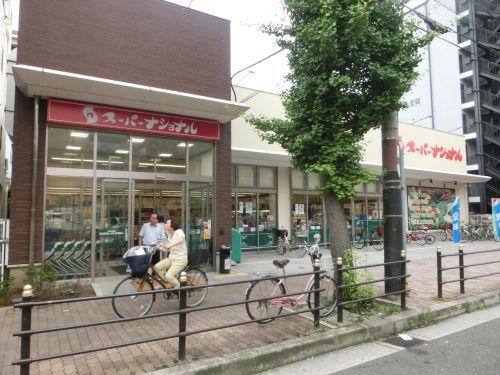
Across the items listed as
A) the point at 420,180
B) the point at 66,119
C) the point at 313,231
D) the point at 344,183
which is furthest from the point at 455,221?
the point at 66,119

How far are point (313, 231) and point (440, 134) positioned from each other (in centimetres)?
1111

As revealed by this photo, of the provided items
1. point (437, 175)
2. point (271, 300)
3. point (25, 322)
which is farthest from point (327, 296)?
point (437, 175)

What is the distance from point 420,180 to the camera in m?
21.4

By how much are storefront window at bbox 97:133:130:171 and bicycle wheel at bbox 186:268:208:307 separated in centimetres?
398

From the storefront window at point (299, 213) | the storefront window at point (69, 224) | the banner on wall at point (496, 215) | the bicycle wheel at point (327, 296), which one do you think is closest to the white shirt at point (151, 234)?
the storefront window at point (69, 224)

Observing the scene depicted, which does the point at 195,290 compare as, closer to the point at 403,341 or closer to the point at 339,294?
the point at 339,294

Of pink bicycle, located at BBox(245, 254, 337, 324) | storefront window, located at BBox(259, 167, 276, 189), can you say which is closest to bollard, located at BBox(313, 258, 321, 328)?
pink bicycle, located at BBox(245, 254, 337, 324)

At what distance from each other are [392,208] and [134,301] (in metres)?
5.29

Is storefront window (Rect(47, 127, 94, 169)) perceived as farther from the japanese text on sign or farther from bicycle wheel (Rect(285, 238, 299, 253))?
the japanese text on sign

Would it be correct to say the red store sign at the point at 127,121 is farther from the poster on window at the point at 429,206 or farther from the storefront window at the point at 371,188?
the poster on window at the point at 429,206

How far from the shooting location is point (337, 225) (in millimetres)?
6832

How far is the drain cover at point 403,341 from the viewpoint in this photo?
17.6 feet

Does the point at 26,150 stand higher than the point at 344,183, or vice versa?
the point at 26,150

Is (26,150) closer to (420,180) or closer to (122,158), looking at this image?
(122,158)
